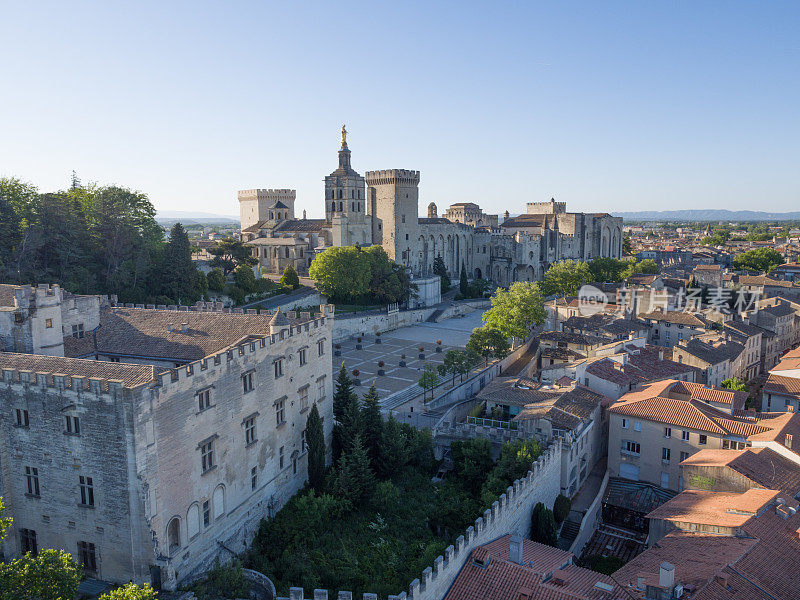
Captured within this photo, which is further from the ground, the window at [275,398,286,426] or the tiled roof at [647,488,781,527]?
the window at [275,398,286,426]

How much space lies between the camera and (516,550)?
23.0m

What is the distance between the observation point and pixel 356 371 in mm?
48938

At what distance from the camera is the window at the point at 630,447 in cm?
3428

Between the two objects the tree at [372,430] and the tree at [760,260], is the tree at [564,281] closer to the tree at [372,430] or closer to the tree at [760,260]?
the tree at [372,430]

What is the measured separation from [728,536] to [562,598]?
24.9 ft

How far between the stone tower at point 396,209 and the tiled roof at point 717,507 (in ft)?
225

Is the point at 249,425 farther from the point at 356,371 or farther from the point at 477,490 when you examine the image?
the point at 356,371

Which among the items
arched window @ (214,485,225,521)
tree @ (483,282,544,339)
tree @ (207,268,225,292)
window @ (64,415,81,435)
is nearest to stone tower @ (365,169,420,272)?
tree @ (483,282,544,339)

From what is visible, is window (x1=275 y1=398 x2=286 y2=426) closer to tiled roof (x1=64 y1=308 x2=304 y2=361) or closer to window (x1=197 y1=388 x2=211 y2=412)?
tiled roof (x1=64 y1=308 x2=304 y2=361)

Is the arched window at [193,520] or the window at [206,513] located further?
the window at [206,513]

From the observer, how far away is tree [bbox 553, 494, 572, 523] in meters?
30.4

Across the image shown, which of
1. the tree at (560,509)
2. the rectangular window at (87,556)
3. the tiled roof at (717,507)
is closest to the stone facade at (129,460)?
the rectangular window at (87,556)

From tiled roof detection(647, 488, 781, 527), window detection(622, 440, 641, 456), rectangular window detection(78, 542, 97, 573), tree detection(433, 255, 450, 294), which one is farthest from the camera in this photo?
tree detection(433, 255, 450, 294)

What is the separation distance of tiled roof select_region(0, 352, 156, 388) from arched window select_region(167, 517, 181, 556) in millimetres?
5136
